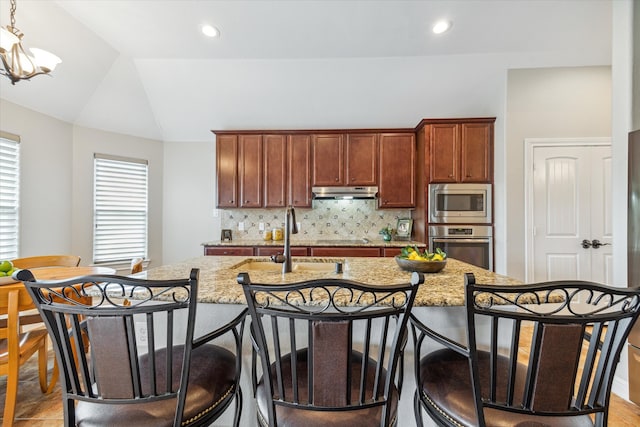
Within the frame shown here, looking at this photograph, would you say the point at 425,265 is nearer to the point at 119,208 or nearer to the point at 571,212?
the point at 571,212

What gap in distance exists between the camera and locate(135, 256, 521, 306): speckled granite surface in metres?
1.17

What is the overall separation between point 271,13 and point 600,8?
3276 millimetres

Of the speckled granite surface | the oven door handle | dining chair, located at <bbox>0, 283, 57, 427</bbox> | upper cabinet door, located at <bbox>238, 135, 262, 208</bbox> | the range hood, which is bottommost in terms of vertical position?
dining chair, located at <bbox>0, 283, 57, 427</bbox>

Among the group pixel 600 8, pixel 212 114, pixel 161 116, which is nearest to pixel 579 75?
pixel 600 8

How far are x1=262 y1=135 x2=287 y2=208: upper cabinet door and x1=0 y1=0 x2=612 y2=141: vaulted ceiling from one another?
0.32 m

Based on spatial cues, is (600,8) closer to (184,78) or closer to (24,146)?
(184,78)

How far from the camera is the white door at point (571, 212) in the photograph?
10.8 ft

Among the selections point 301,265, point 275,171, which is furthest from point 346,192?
point 301,265

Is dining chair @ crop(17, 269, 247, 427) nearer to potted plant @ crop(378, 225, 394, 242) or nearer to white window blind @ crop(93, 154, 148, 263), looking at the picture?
potted plant @ crop(378, 225, 394, 242)

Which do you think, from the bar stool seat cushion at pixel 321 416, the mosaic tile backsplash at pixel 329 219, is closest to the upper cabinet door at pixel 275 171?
the mosaic tile backsplash at pixel 329 219

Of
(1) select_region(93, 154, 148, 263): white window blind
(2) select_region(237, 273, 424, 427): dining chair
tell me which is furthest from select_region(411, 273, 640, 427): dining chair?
(1) select_region(93, 154, 148, 263): white window blind

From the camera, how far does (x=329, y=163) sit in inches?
161

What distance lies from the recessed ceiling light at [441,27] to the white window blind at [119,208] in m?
4.36

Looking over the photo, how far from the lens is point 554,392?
2.78ft
